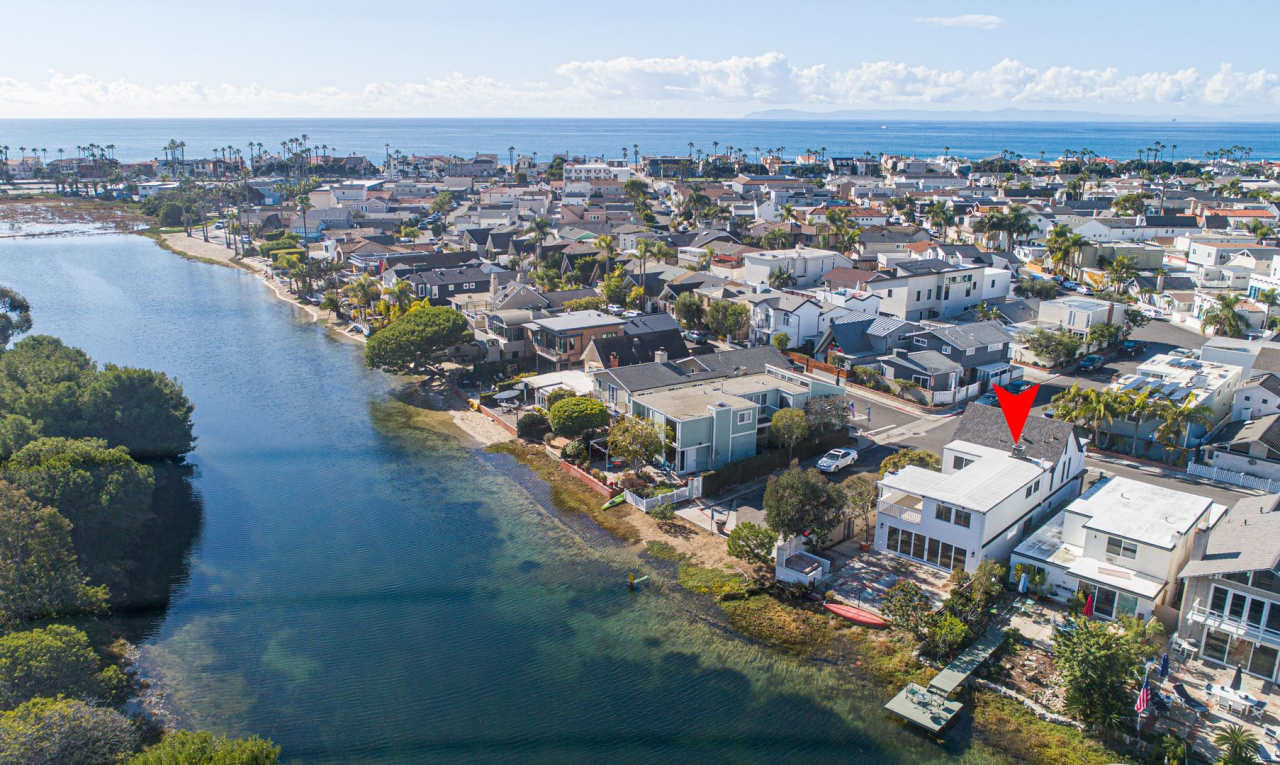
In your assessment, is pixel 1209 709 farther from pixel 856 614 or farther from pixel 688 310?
pixel 688 310

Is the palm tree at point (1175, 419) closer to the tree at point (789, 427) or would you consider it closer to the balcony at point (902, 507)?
the balcony at point (902, 507)

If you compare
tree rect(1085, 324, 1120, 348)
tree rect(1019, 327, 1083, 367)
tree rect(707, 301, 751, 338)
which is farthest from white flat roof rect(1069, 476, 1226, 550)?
tree rect(707, 301, 751, 338)

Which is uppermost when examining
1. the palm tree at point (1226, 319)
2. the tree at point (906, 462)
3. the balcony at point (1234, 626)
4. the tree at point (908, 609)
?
the palm tree at point (1226, 319)

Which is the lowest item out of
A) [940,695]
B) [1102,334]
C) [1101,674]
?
[940,695]

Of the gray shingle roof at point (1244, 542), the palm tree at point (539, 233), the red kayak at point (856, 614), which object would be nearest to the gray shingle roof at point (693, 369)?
the red kayak at point (856, 614)

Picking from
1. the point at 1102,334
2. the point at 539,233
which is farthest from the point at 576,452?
the point at 539,233

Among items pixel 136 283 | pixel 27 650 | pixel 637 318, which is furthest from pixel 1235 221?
pixel 136 283

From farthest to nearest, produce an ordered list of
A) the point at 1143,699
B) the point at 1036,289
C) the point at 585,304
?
the point at 1036,289 → the point at 585,304 → the point at 1143,699
